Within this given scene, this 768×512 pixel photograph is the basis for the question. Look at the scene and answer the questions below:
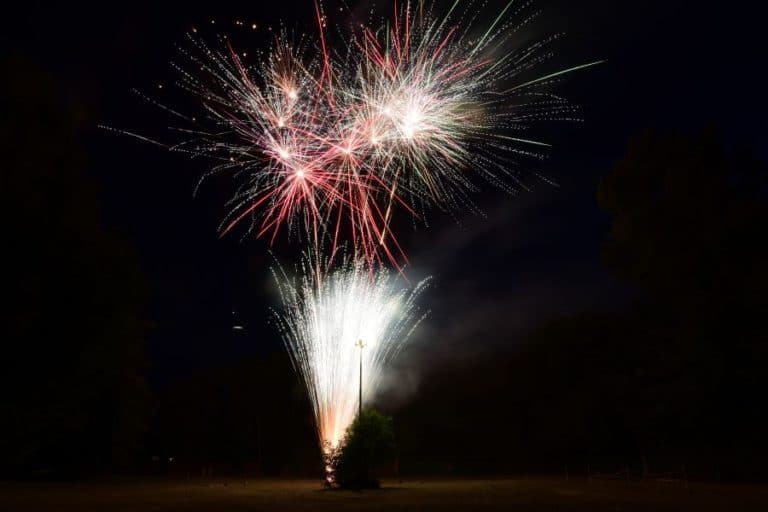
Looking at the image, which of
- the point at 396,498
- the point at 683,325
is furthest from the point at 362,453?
the point at 683,325

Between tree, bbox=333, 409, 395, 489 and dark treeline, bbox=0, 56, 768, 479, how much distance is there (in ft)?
26.3

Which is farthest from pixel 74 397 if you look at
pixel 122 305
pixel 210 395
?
pixel 210 395

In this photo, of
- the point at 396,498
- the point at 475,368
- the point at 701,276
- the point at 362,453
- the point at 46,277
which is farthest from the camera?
the point at 475,368

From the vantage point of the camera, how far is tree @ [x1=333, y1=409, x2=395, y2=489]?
26.9m

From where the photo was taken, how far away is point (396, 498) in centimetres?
2273

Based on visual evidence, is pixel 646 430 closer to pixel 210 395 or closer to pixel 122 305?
pixel 122 305

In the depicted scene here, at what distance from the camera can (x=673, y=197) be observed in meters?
30.6

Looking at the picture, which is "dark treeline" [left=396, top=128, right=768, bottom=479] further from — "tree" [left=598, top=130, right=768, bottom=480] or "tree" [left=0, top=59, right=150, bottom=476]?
"tree" [left=0, top=59, right=150, bottom=476]

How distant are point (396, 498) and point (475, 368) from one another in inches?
1216

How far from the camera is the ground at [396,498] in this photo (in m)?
18.7

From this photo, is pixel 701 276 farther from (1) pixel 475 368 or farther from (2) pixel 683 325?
(1) pixel 475 368

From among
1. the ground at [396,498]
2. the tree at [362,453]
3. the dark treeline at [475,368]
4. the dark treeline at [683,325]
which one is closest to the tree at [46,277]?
the dark treeline at [475,368]

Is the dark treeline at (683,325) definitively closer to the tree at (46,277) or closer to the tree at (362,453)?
the tree at (362,453)

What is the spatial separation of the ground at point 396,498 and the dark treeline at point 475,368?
2154 millimetres
